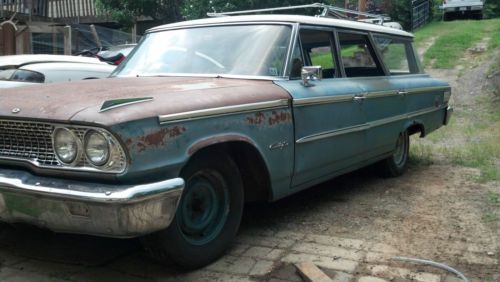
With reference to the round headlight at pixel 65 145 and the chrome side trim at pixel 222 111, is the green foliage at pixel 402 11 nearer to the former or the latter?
the chrome side trim at pixel 222 111

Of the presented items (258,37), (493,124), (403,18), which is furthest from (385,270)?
(403,18)

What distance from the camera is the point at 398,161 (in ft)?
21.3

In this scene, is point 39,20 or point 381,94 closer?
point 381,94

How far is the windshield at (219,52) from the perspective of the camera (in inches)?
174

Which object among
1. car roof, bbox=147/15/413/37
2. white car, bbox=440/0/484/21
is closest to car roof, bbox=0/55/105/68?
car roof, bbox=147/15/413/37

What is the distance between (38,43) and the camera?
14.8 m

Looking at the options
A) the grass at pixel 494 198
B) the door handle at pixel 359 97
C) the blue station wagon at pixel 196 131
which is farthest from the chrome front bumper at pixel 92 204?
the grass at pixel 494 198

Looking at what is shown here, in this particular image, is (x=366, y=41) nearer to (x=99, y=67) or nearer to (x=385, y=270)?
(x=385, y=270)

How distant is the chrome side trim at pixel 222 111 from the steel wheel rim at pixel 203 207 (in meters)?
0.38

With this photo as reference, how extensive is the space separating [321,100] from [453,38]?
59.8ft

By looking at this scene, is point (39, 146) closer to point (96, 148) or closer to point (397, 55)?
point (96, 148)

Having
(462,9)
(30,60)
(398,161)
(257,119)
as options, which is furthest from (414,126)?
(462,9)

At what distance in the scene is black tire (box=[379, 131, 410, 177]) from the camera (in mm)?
6316

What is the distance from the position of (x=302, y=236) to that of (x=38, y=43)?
489 inches
